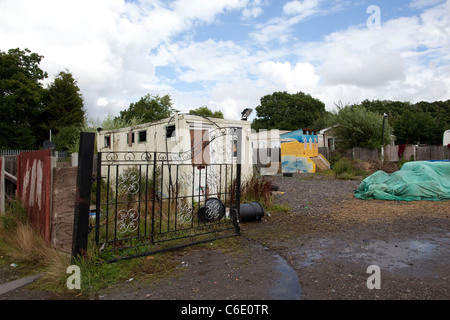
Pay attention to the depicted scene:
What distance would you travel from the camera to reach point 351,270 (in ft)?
12.5

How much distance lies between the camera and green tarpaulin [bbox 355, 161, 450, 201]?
30.2ft

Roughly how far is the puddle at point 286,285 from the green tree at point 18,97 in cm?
3427

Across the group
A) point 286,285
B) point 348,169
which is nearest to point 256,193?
point 286,285

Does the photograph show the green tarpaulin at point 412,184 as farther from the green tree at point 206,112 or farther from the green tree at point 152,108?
the green tree at point 206,112

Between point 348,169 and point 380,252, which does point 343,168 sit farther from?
point 380,252

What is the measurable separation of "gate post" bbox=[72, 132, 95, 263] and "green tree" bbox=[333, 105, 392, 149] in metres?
22.9

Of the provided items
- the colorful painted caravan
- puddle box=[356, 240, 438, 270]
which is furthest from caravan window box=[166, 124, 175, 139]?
the colorful painted caravan

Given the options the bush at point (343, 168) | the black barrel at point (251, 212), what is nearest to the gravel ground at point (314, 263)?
the black barrel at point (251, 212)

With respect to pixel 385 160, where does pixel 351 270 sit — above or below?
below

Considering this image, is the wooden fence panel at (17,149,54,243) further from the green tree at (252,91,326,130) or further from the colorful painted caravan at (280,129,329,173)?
the green tree at (252,91,326,130)

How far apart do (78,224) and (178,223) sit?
2.39 m
